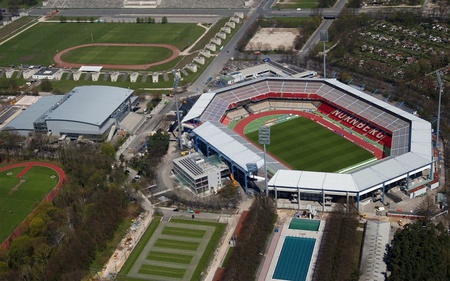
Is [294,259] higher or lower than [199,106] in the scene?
lower

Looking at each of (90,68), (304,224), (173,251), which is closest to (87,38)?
(90,68)

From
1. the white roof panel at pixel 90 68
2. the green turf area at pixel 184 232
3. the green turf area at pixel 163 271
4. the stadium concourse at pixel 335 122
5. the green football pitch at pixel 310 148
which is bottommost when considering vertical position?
the green turf area at pixel 163 271

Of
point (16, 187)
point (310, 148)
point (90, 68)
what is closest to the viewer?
point (16, 187)

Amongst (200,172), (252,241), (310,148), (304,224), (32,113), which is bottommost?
(304,224)

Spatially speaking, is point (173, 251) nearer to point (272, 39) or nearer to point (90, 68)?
point (90, 68)

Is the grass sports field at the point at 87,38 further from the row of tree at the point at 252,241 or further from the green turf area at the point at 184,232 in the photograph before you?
the row of tree at the point at 252,241

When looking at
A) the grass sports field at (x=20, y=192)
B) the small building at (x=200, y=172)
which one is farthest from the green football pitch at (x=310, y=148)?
the grass sports field at (x=20, y=192)
